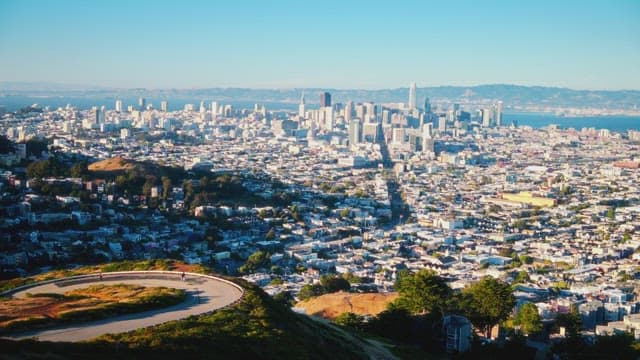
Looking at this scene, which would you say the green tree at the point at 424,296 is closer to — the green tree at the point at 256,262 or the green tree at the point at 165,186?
the green tree at the point at 256,262

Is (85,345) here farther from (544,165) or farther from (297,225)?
(544,165)

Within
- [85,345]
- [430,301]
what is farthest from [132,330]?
[430,301]

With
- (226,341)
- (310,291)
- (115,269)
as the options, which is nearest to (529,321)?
(310,291)

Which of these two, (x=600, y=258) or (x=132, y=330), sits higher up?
(x=132, y=330)

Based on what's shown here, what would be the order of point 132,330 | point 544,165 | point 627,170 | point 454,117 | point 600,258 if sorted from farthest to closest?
1. point 454,117
2. point 544,165
3. point 627,170
4. point 600,258
5. point 132,330

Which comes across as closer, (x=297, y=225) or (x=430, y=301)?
(x=430, y=301)

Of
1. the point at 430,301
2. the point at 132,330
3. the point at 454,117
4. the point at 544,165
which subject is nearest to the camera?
the point at 132,330

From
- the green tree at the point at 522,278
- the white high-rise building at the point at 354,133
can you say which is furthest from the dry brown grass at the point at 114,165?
the white high-rise building at the point at 354,133
